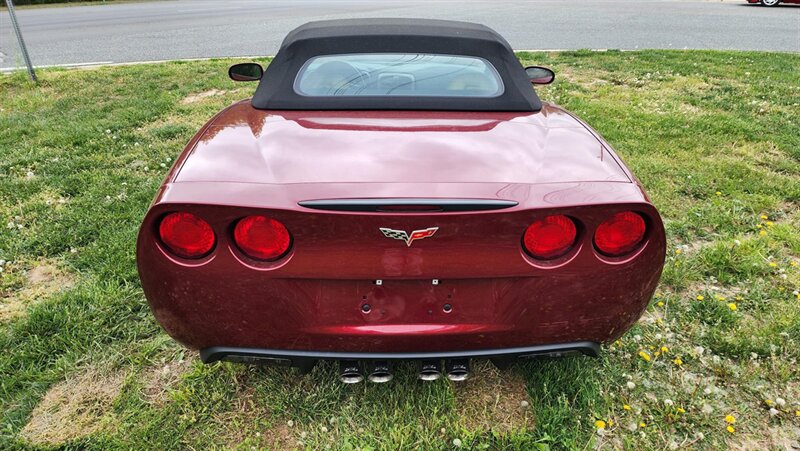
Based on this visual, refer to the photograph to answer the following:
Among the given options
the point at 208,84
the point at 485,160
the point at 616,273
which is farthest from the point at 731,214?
the point at 208,84

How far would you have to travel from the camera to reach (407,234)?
1531 millimetres

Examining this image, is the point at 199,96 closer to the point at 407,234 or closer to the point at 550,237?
the point at 407,234

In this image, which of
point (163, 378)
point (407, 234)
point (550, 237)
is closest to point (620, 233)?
point (550, 237)

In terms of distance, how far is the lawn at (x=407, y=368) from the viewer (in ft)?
6.46

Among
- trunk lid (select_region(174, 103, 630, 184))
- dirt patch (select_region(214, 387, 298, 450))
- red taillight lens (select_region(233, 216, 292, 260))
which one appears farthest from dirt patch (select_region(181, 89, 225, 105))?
red taillight lens (select_region(233, 216, 292, 260))

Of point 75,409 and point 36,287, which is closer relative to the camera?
point 75,409

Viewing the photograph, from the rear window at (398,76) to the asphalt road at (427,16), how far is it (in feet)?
22.7

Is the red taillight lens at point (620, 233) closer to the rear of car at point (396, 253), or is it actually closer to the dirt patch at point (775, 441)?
the rear of car at point (396, 253)

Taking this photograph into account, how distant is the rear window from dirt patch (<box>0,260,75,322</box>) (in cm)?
173

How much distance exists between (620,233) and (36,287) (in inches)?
114

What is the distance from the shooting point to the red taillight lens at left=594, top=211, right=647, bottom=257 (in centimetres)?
163

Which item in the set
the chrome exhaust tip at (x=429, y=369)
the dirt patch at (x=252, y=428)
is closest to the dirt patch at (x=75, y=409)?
the dirt patch at (x=252, y=428)

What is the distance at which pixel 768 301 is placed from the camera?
2715 mm

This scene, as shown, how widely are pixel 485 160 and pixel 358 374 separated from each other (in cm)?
86
